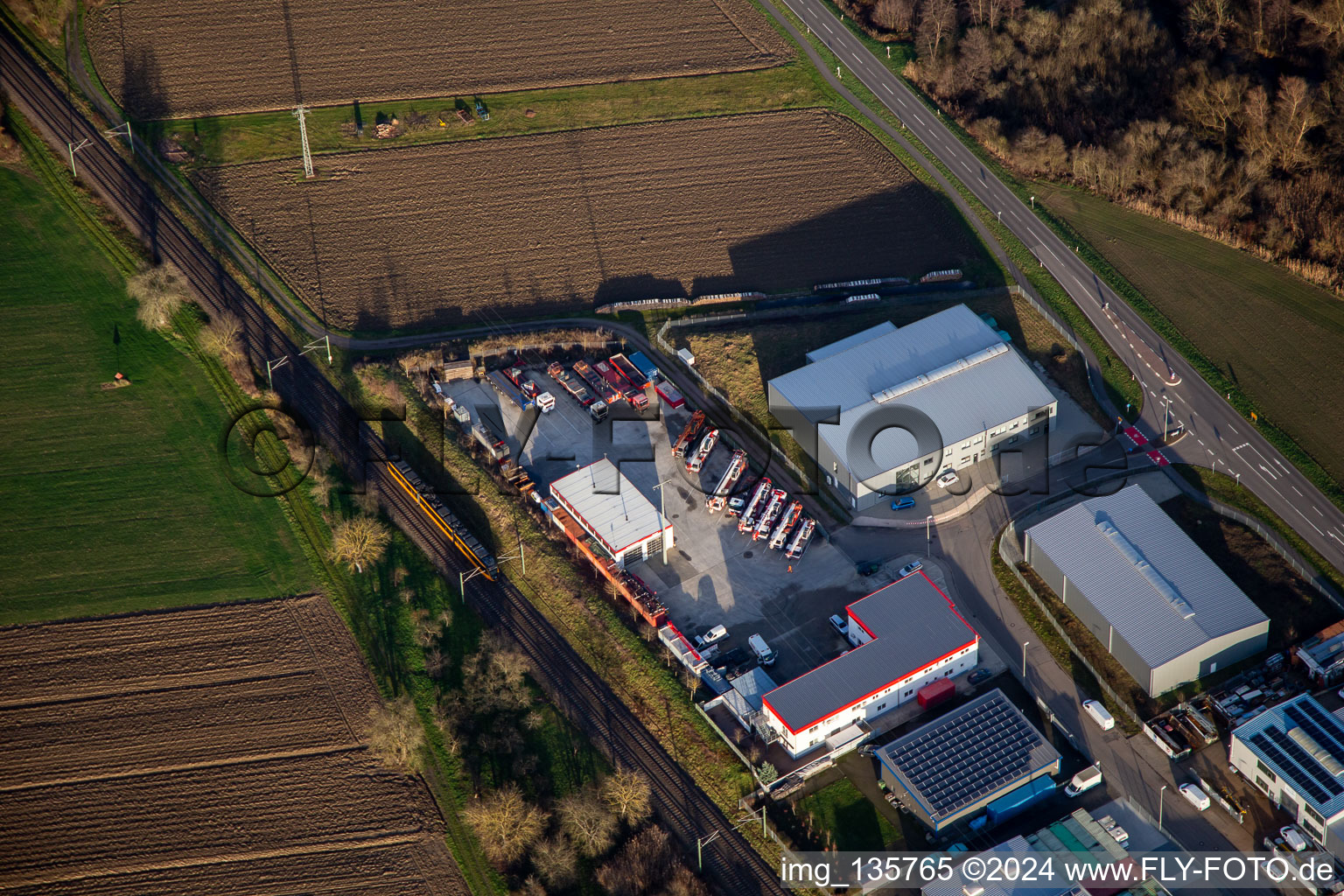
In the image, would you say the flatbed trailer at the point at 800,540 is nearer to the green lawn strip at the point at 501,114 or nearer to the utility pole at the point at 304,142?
the green lawn strip at the point at 501,114

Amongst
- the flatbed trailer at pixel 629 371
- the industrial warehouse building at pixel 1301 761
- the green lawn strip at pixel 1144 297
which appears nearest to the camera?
the industrial warehouse building at pixel 1301 761

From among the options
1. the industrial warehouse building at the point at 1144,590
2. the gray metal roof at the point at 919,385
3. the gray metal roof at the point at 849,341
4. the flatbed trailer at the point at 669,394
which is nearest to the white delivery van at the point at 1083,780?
the industrial warehouse building at the point at 1144,590

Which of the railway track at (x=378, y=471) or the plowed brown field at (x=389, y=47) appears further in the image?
the plowed brown field at (x=389, y=47)

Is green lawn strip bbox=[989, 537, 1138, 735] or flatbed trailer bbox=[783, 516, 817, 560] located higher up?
flatbed trailer bbox=[783, 516, 817, 560]

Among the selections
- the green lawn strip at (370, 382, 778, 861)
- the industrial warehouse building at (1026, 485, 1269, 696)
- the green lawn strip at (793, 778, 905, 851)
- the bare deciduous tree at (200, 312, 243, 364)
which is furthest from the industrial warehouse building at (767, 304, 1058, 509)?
the bare deciduous tree at (200, 312, 243, 364)

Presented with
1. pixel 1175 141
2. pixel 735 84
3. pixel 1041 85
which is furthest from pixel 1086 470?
pixel 735 84

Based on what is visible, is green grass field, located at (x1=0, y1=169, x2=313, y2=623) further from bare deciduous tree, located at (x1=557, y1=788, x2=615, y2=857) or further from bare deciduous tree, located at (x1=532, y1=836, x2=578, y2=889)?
bare deciduous tree, located at (x1=532, y1=836, x2=578, y2=889)

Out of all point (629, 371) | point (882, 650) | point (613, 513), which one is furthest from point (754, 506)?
point (629, 371)
